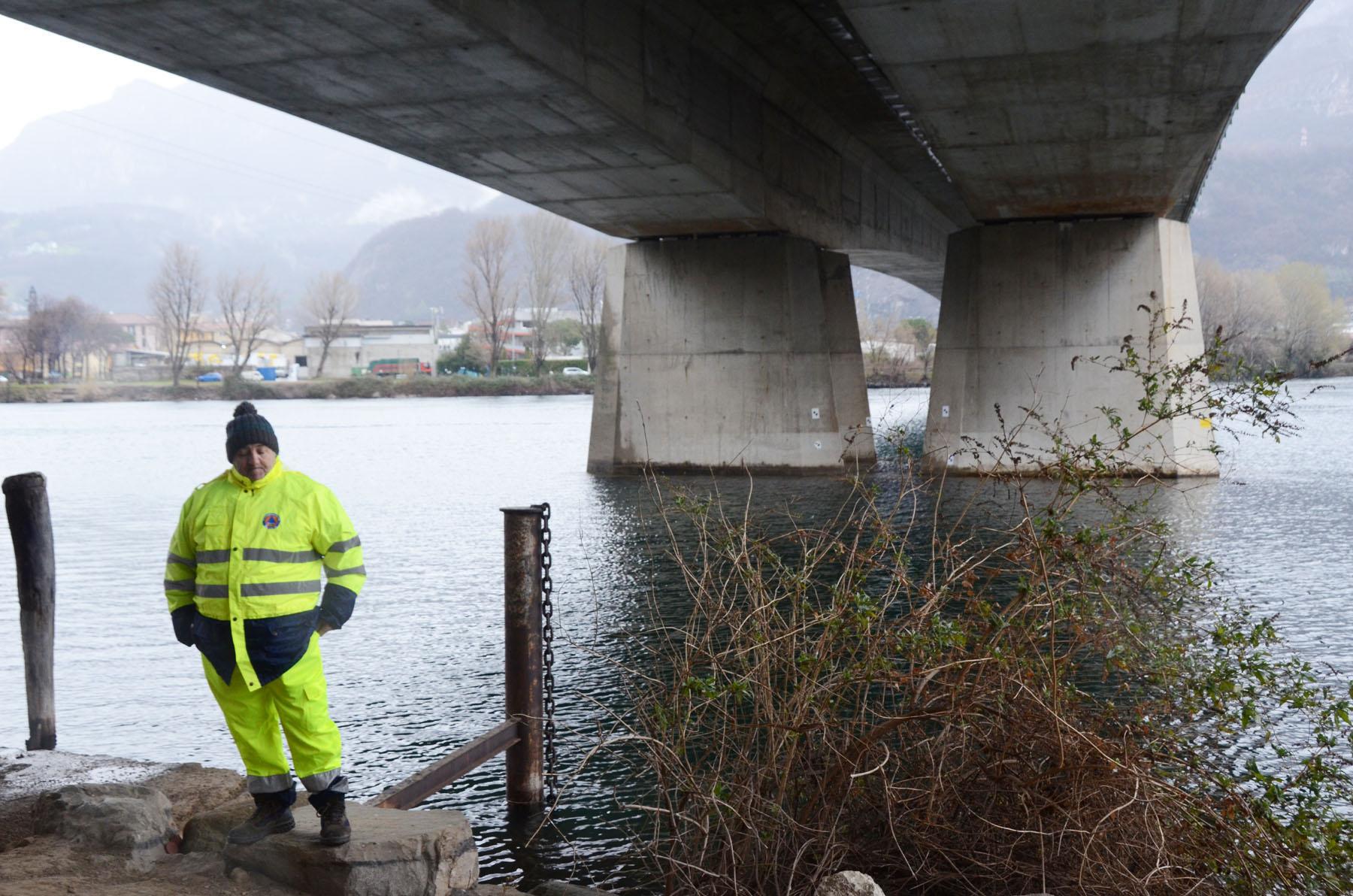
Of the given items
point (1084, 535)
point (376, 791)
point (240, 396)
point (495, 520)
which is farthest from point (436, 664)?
point (240, 396)

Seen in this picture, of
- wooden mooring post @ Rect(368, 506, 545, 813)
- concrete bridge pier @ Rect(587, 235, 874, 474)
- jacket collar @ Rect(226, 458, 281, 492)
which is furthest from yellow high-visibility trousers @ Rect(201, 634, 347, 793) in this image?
concrete bridge pier @ Rect(587, 235, 874, 474)

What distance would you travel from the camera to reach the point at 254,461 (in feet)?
16.0

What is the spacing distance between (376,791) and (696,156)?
13145mm

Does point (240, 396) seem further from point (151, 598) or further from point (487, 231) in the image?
point (151, 598)

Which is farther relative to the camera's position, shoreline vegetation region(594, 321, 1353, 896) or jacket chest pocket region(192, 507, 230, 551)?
shoreline vegetation region(594, 321, 1353, 896)

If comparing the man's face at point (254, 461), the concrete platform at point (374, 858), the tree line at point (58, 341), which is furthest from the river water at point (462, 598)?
the tree line at point (58, 341)

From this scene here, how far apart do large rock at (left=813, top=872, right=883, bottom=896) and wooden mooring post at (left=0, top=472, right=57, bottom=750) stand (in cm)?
539

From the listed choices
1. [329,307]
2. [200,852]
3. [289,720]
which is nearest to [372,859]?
[289,720]

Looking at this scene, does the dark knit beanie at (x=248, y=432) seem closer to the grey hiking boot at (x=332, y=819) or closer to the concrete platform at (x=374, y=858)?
the grey hiking boot at (x=332, y=819)

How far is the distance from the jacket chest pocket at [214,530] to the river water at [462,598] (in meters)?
2.53

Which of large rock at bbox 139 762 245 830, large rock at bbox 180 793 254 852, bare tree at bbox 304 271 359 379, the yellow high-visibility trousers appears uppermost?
bare tree at bbox 304 271 359 379

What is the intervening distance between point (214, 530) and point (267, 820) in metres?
1.25

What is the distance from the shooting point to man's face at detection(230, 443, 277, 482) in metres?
4.87

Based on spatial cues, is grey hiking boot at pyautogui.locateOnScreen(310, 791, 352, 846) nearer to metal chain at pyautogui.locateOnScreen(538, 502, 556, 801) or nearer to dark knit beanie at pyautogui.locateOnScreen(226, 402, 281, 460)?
dark knit beanie at pyautogui.locateOnScreen(226, 402, 281, 460)
